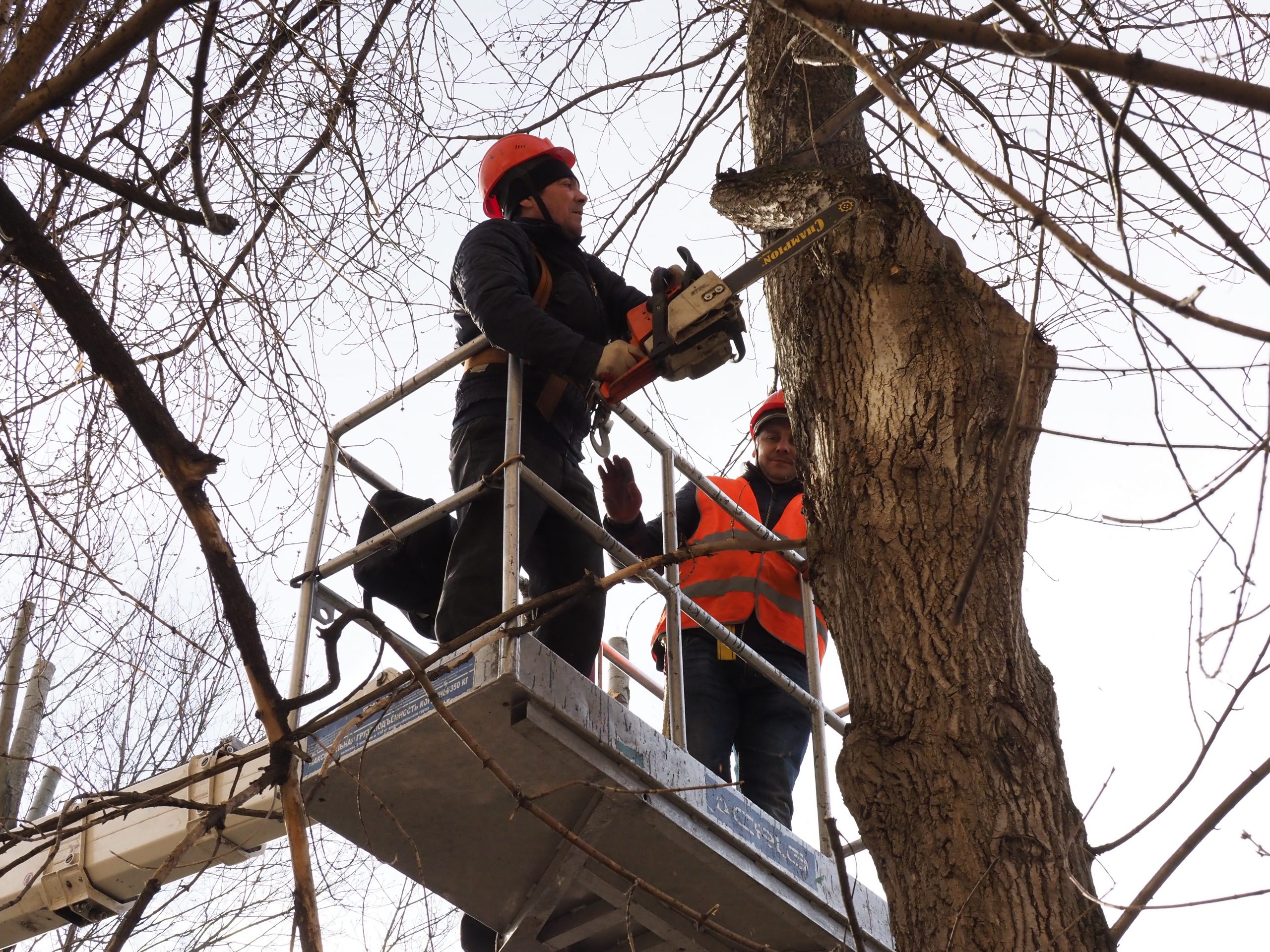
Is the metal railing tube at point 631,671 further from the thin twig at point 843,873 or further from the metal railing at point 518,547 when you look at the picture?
the thin twig at point 843,873

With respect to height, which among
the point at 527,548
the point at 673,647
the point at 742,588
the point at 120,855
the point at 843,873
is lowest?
the point at 843,873

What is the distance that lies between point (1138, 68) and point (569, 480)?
2.40 m

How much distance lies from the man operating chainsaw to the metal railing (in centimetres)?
9

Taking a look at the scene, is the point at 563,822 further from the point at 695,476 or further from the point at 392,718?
the point at 695,476

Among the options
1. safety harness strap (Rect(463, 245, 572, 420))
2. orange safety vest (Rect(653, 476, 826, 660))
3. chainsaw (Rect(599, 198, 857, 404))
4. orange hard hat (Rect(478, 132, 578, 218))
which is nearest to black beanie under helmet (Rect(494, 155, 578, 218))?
orange hard hat (Rect(478, 132, 578, 218))

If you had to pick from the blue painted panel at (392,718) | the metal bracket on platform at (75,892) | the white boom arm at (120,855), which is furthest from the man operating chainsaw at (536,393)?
the metal bracket on platform at (75,892)

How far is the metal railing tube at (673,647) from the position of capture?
3645 mm

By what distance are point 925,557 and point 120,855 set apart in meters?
2.94

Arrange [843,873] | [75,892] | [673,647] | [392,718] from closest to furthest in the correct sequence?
[843,873] < [392,718] < [673,647] < [75,892]

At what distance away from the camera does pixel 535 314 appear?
3723 millimetres

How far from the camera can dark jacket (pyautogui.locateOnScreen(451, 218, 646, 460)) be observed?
3.71 metres

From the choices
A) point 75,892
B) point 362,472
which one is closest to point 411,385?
point 362,472

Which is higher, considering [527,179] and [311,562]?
[527,179]

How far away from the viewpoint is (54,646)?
10.6 feet
